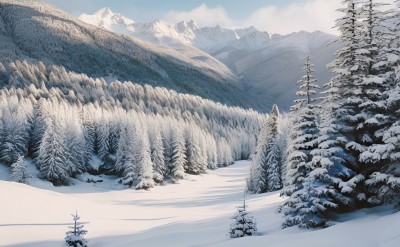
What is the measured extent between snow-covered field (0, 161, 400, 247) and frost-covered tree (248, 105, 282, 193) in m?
6.55

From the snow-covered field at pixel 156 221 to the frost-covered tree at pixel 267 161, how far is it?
655 centimetres

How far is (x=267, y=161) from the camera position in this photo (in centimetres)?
5081

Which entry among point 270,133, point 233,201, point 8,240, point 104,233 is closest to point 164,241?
point 104,233

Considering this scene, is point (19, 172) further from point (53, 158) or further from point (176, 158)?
point (176, 158)

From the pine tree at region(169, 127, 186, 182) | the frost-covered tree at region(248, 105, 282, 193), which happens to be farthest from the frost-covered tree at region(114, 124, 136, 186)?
the frost-covered tree at region(248, 105, 282, 193)

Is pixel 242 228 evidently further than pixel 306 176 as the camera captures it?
No

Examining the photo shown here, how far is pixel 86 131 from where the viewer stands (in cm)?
7294

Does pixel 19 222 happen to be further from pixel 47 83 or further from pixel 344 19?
pixel 47 83

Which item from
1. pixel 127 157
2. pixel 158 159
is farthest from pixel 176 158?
pixel 127 157

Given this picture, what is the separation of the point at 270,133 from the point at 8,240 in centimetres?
3644

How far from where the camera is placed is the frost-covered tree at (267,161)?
49969mm

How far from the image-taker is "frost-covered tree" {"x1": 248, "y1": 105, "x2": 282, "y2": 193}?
4997cm

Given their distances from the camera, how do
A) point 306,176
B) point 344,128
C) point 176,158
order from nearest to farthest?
point 344,128 < point 306,176 < point 176,158

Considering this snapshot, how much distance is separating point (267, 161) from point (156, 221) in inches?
871
